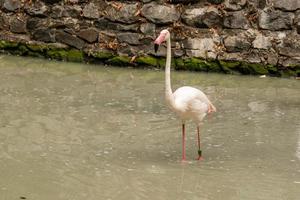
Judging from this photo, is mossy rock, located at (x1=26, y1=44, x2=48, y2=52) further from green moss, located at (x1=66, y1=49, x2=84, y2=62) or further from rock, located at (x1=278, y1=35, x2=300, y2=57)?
rock, located at (x1=278, y1=35, x2=300, y2=57)

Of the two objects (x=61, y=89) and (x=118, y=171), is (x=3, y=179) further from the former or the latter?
(x=61, y=89)

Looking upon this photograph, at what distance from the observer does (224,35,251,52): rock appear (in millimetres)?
10781

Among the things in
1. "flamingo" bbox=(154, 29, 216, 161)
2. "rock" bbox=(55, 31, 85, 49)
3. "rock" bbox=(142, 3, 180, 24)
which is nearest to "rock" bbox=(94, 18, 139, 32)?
"rock" bbox=(142, 3, 180, 24)

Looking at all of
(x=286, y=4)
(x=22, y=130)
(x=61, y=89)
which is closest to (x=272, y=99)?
(x=286, y=4)

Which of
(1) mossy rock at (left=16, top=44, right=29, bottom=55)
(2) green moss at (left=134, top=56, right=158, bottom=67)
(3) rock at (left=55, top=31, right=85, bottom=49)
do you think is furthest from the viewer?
(1) mossy rock at (left=16, top=44, right=29, bottom=55)

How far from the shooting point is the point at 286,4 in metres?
10.6

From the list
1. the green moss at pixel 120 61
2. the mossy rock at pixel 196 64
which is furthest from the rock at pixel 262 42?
the green moss at pixel 120 61

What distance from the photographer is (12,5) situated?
11.9 meters

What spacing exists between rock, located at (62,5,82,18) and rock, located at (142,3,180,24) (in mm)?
1116

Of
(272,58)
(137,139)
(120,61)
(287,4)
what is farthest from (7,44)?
(137,139)

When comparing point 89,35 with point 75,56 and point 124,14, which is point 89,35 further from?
point 124,14

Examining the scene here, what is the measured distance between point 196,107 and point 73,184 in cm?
148

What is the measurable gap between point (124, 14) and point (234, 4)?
1760mm

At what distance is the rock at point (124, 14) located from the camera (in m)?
11.2
